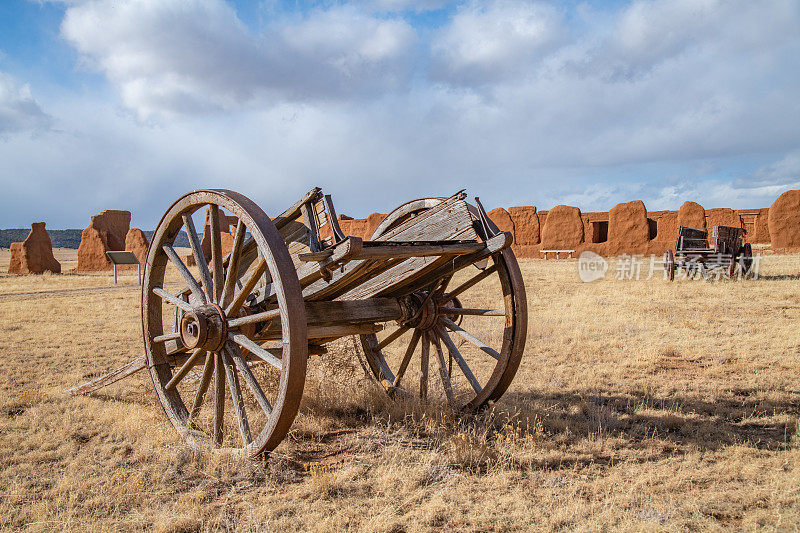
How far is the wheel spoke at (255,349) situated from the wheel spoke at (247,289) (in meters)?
0.13

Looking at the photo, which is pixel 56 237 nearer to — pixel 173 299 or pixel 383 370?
pixel 383 370

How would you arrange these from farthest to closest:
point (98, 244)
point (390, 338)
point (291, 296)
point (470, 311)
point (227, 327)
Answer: point (98, 244)
point (390, 338)
point (470, 311)
point (227, 327)
point (291, 296)

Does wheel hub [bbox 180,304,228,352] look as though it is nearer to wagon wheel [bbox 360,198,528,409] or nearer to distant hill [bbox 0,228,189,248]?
wagon wheel [bbox 360,198,528,409]

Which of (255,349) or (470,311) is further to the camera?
(470,311)

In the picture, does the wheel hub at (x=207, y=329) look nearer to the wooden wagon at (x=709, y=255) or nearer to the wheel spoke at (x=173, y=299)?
the wheel spoke at (x=173, y=299)

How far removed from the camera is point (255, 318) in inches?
108

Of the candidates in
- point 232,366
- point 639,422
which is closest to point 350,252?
point 232,366

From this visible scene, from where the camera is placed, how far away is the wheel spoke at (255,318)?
260 centimetres

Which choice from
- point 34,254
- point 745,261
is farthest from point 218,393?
point 34,254

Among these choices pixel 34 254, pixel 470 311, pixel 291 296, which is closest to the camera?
pixel 291 296

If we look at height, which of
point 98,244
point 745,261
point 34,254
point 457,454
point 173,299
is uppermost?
point 98,244

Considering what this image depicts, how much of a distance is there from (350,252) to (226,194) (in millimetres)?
818

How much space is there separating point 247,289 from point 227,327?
31 centimetres

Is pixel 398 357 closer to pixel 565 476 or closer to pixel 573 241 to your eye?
pixel 565 476
